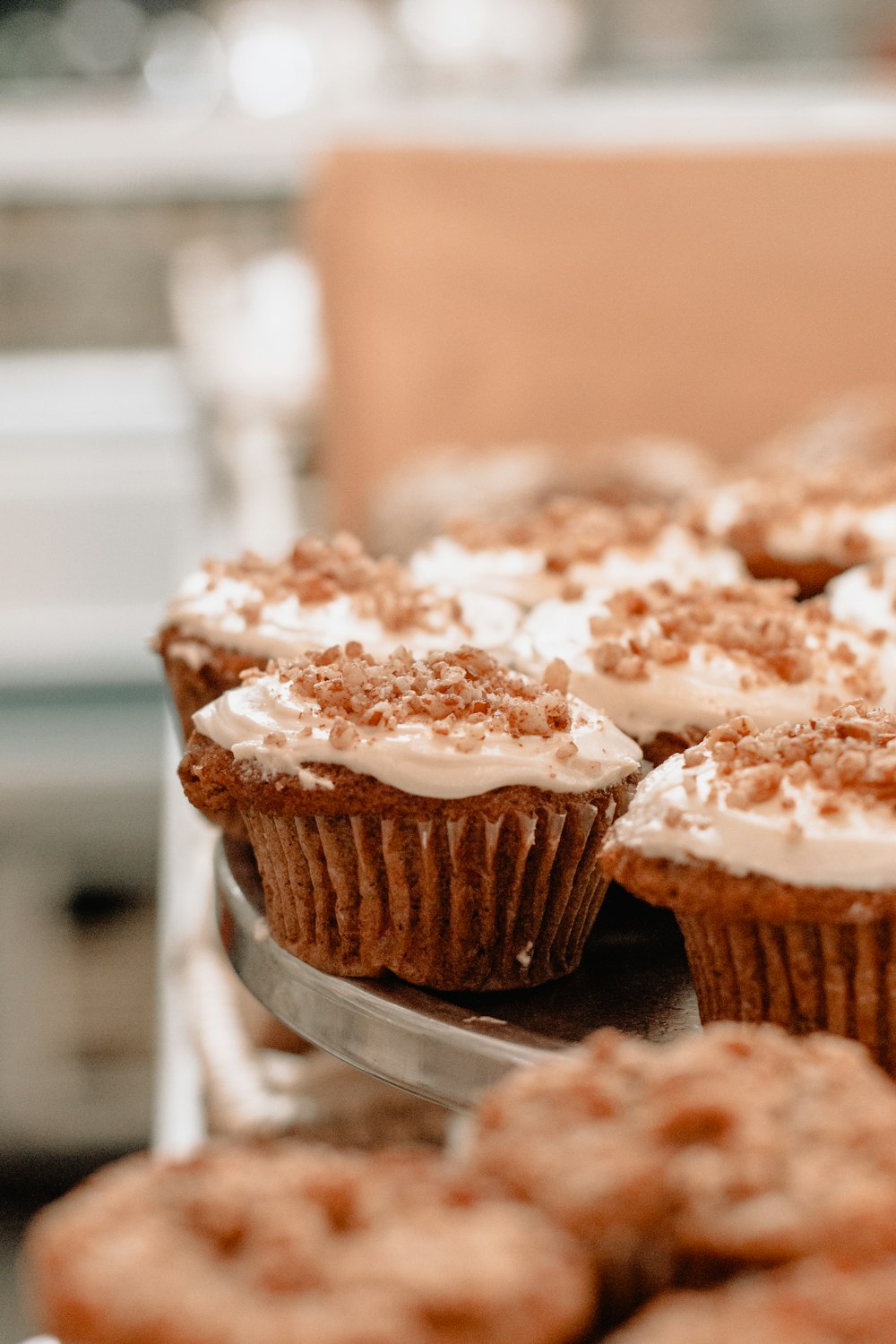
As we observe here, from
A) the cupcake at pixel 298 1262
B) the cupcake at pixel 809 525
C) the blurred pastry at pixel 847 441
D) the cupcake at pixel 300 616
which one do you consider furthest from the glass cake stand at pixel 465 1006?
the blurred pastry at pixel 847 441

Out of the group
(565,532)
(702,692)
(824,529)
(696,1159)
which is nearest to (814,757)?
(702,692)

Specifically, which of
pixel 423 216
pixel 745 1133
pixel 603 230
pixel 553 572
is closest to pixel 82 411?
pixel 423 216

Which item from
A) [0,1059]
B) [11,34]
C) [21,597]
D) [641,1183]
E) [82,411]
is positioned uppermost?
[11,34]

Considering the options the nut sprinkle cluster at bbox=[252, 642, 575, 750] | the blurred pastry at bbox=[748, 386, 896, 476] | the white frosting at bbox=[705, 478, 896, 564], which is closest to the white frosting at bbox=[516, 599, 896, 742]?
the nut sprinkle cluster at bbox=[252, 642, 575, 750]

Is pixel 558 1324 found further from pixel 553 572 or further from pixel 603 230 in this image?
pixel 603 230

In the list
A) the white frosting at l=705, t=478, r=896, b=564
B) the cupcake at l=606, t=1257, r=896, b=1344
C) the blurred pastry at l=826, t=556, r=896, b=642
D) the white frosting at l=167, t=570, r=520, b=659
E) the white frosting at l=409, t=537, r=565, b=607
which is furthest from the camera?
the white frosting at l=705, t=478, r=896, b=564

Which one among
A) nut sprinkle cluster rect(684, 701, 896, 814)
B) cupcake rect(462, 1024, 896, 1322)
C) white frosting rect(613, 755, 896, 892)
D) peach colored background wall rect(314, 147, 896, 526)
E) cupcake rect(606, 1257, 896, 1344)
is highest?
cupcake rect(606, 1257, 896, 1344)

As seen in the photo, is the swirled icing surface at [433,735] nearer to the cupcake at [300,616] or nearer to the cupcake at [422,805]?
the cupcake at [422,805]

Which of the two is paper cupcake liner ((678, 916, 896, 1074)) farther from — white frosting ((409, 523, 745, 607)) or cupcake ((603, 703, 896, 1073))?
white frosting ((409, 523, 745, 607))
